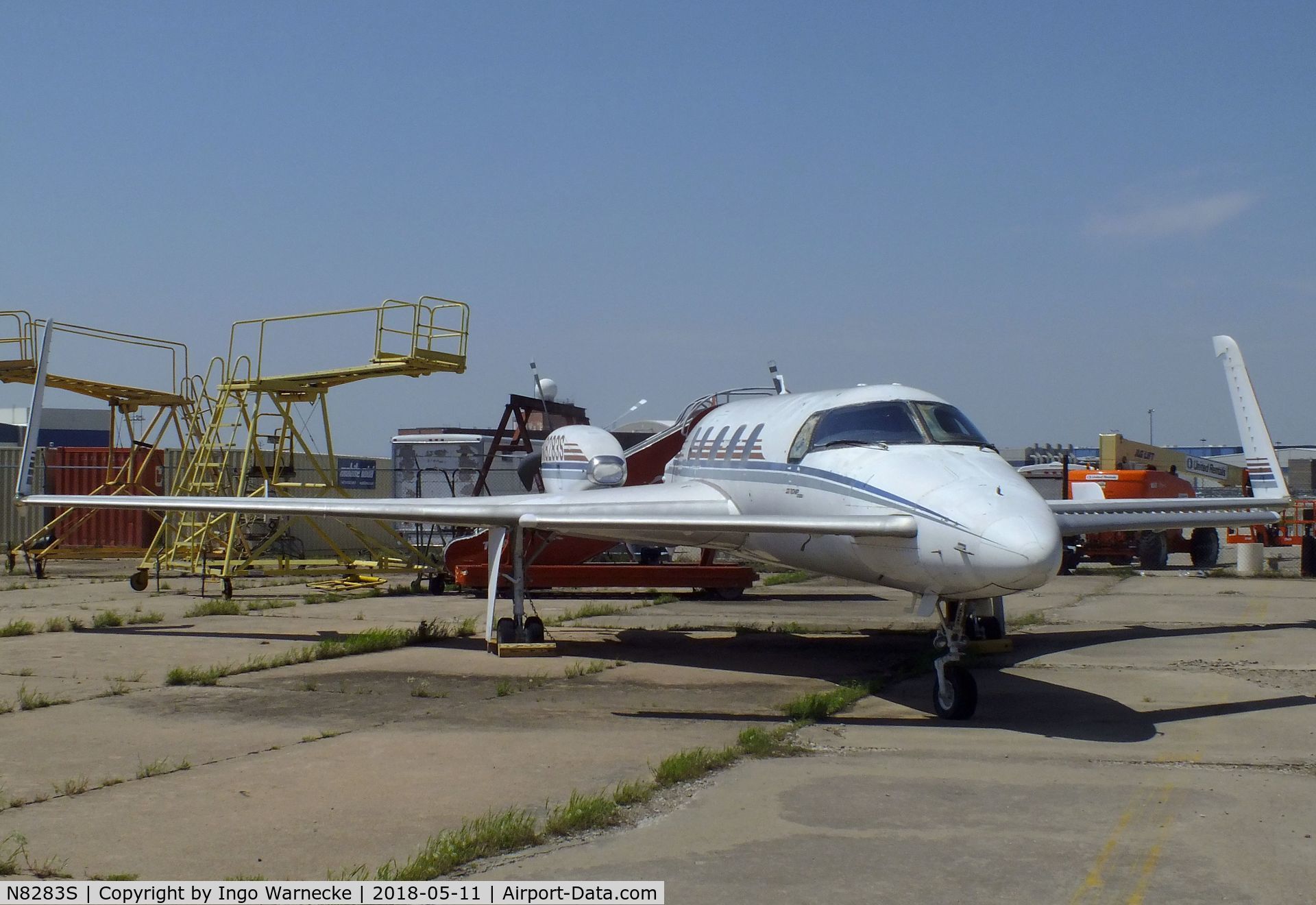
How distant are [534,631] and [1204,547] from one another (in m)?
20.5

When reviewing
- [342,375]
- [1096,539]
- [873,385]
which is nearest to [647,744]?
[873,385]

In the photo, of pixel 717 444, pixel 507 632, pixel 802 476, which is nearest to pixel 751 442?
pixel 717 444

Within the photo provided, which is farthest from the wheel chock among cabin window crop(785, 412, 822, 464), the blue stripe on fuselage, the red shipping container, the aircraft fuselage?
the red shipping container

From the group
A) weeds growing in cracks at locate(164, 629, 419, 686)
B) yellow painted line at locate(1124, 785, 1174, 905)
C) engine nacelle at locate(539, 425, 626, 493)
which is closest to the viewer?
yellow painted line at locate(1124, 785, 1174, 905)

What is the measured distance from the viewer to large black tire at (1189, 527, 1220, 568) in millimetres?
26969

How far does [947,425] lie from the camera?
974 centimetres

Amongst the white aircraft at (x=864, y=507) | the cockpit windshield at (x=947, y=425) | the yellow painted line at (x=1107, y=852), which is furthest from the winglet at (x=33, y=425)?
the yellow painted line at (x=1107, y=852)

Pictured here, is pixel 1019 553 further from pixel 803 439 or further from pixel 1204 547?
pixel 1204 547

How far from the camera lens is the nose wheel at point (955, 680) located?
8516 mm

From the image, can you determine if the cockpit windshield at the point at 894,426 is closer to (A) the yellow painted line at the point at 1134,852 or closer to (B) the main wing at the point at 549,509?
(B) the main wing at the point at 549,509

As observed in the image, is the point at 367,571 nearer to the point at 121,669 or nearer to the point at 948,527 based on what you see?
the point at 121,669

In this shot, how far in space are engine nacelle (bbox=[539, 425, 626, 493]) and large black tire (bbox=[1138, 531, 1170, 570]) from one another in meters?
15.9

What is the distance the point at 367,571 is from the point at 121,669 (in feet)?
32.0
